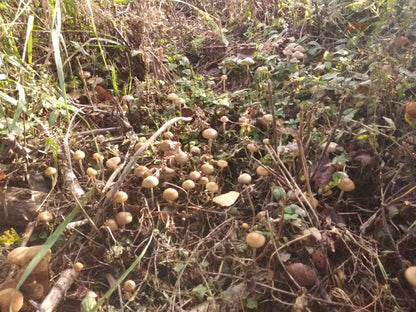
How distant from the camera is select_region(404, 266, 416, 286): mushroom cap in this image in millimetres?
1656

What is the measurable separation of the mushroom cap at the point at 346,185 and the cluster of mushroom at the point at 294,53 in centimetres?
153

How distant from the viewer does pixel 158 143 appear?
8.64 ft

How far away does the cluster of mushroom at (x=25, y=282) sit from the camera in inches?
66.1

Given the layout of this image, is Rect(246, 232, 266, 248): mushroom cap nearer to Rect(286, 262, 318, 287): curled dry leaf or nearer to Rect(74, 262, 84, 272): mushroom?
Rect(286, 262, 318, 287): curled dry leaf

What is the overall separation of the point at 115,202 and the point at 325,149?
4.54ft

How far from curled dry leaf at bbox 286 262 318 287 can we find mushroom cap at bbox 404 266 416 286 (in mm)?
432

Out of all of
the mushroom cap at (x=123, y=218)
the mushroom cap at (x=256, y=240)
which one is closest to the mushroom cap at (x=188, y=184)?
the mushroom cap at (x=123, y=218)

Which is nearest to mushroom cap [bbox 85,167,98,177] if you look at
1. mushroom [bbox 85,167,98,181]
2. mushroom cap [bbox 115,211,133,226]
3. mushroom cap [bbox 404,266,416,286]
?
A: mushroom [bbox 85,167,98,181]

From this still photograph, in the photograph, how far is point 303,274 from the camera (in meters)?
1.78

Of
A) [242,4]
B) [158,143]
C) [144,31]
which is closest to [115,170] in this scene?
[158,143]

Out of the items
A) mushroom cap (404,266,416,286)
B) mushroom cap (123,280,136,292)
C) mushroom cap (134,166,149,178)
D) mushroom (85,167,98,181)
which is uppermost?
mushroom (85,167,98,181)

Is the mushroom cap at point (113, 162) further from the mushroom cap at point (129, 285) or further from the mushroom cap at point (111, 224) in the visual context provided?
the mushroom cap at point (129, 285)

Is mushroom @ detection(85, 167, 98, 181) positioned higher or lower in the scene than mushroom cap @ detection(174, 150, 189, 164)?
higher

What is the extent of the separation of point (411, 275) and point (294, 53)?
2.22 m
